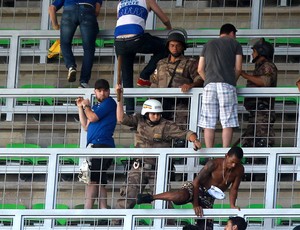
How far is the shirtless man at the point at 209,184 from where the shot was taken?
61.1 feet

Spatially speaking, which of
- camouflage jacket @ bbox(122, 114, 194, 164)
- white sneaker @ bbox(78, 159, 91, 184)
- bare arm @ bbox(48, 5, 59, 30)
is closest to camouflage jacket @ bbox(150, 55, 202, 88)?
camouflage jacket @ bbox(122, 114, 194, 164)

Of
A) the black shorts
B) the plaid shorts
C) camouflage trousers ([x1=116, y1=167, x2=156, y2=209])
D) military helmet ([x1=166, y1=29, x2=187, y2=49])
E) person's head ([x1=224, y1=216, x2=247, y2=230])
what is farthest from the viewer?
military helmet ([x1=166, y1=29, x2=187, y2=49])

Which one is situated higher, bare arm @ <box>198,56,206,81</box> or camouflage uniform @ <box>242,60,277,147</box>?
bare arm @ <box>198,56,206,81</box>

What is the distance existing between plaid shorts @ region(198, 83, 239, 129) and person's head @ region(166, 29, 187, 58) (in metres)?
0.86

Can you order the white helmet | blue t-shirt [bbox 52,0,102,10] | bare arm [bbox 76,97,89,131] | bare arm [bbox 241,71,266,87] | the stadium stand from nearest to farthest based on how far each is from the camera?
the stadium stand < the white helmet < bare arm [bbox 76,97,89,131] < bare arm [bbox 241,71,266,87] < blue t-shirt [bbox 52,0,102,10]

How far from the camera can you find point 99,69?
21750 millimetres

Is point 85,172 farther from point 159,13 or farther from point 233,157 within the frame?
point 159,13

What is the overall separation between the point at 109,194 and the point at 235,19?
3.32 meters

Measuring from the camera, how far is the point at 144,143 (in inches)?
773

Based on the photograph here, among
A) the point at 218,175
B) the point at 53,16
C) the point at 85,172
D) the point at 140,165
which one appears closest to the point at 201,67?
the point at 140,165

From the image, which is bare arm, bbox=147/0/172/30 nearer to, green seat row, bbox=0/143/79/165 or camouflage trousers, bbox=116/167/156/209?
green seat row, bbox=0/143/79/165

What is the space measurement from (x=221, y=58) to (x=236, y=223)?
89.8 inches

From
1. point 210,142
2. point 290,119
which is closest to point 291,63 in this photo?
point 290,119

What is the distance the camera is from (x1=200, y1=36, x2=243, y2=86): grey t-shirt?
19.6m
